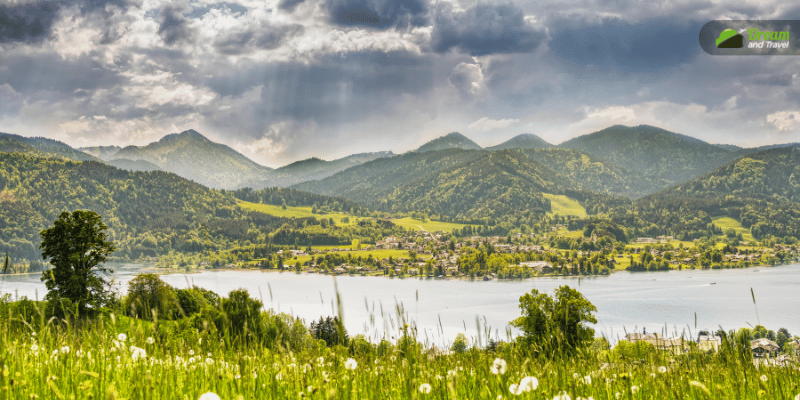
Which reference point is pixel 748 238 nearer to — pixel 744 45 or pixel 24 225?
pixel 744 45

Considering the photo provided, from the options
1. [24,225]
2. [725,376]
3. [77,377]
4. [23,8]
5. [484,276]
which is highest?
[23,8]

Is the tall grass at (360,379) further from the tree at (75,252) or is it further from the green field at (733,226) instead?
the green field at (733,226)

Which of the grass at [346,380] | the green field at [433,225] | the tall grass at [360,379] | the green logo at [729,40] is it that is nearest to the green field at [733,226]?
the green field at [433,225]

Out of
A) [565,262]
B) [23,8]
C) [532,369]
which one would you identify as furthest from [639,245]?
[532,369]

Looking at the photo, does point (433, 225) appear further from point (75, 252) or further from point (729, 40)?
point (75, 252)

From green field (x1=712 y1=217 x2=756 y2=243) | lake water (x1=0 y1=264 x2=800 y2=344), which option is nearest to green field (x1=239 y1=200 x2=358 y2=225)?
lake water (x1=0 y1=264 x2=800 y2=344)

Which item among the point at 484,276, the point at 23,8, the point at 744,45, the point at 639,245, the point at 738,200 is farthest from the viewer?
the point at 738,200

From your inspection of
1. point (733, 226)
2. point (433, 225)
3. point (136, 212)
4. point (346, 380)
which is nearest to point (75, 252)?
point (346, 380)

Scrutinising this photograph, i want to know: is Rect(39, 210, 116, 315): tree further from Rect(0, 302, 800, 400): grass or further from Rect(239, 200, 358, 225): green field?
Rect(239, 200, 358, 225): green field
